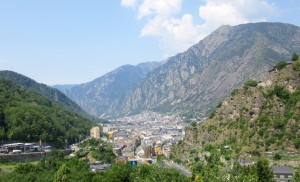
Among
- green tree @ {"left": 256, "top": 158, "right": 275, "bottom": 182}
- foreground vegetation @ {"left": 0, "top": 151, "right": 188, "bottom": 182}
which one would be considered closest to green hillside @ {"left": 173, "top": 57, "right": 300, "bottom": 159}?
foreground vegetation @ {"left": 0, "top": 151, "right": 188, "bottom": 182}

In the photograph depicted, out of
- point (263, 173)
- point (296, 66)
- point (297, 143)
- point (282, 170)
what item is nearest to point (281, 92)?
point (296, 66)

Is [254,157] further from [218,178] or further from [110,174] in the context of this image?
[218,178]

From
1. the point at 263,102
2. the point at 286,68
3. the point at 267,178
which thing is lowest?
the point at 267,178

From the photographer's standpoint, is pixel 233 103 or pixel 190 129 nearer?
pixel 233 103

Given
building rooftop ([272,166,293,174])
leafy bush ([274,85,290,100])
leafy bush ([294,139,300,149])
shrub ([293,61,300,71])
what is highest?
shrub ([293,61,300,71])

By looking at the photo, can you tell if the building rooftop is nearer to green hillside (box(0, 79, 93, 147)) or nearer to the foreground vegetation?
the foreground vegetation

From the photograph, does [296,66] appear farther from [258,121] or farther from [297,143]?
[297,143]

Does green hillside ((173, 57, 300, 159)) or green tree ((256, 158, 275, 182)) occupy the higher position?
green hillside ((173, 57, 300, 159))

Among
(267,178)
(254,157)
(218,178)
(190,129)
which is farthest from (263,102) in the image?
(218,178)

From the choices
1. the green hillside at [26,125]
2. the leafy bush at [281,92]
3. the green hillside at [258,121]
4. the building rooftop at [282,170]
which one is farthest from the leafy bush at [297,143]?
the green hillside at [26,125]
